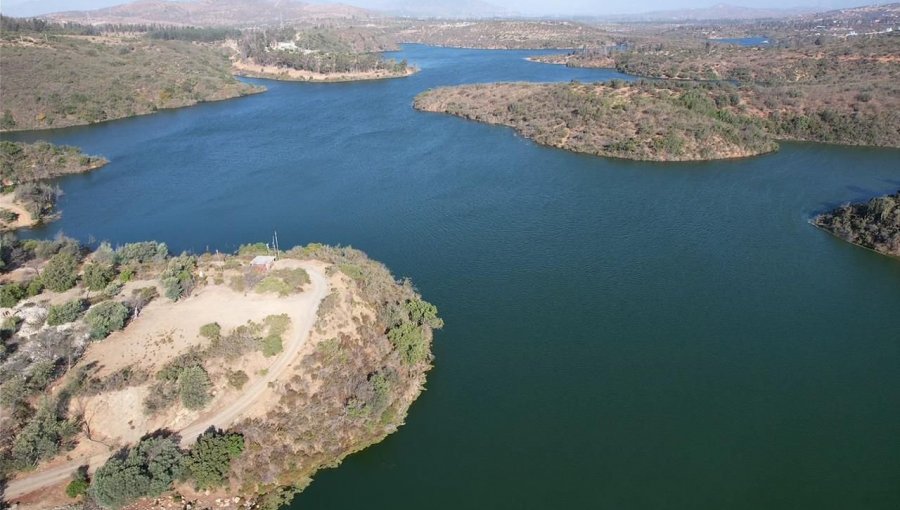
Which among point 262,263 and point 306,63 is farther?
point 306,63

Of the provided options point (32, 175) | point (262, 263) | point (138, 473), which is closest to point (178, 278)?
point (262, 263)

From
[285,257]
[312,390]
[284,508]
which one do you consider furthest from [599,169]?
[284,508]

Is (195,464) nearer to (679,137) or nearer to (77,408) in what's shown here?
(77,408)

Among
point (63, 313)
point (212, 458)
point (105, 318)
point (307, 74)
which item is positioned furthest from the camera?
point (307, 74)

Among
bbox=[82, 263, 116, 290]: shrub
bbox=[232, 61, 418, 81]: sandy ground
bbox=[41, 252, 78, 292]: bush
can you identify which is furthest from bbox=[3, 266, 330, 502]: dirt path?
bbox=[232, 61, 418, 81]: sandy ground

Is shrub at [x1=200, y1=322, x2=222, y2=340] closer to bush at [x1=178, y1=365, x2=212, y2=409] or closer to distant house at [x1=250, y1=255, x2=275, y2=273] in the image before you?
bush at [x1=178, y1=365, x2=212, y2=409]

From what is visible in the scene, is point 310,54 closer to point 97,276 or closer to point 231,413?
point 97,276
